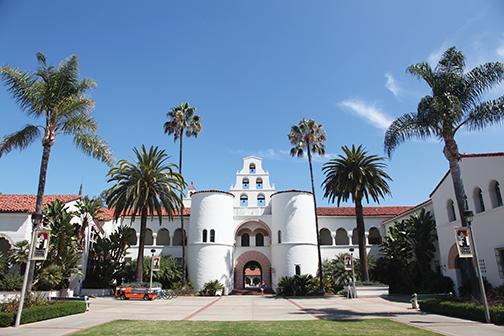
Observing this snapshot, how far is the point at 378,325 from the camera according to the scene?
1281cm

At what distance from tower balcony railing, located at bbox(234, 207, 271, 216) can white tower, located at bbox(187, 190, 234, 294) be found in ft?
6.88

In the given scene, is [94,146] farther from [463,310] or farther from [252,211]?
[252,211]

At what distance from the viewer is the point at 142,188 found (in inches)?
1200

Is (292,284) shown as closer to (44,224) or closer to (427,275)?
(427,275)

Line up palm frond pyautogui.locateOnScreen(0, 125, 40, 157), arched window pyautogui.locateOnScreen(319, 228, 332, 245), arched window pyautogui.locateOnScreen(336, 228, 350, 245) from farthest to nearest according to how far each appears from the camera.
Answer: arched window pyautogui.locateOnScreen(336, 228, 350, 245), arched window pyautogui.locateOnScreen(319, 228, 332, 245), palm frond pyautogui.locateOnScreen(0, 125, 40, 157)

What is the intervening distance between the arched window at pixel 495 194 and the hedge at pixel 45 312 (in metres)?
24.5

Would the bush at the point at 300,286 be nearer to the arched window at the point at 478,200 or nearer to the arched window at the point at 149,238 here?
the arched window at the point at 478,200

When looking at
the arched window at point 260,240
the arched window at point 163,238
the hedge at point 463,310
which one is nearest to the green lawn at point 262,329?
the hedge at point 463,310

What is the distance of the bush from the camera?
1299 inches

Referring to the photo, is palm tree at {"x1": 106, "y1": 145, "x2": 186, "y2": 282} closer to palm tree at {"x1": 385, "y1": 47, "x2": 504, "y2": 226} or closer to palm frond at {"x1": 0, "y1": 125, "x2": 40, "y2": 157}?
palm frond at {"x1": 0, "y1": 125, "x2": 40, "y2": 157}

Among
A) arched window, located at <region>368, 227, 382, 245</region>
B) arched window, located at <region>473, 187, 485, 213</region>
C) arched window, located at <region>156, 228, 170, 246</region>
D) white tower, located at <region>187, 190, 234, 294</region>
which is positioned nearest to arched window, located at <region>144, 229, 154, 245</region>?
arched window, located at <region>156, 228, 170, 246</region>

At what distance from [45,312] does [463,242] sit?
1801 centimetres

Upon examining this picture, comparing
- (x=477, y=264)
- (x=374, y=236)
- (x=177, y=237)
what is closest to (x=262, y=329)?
(x=477, y=264)

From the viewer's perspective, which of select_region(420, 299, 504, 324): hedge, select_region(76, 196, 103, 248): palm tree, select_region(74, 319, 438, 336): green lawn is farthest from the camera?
select_region(76, 196, 103, 248): palm tree
